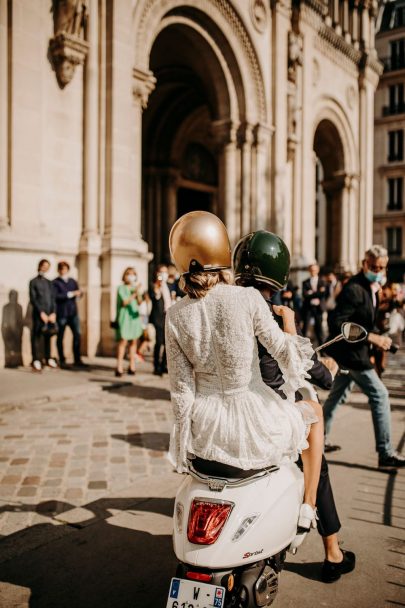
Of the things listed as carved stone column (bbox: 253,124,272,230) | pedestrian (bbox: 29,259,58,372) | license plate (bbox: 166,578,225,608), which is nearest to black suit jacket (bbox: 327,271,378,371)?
license plate (bbox: 166,578,225,608)

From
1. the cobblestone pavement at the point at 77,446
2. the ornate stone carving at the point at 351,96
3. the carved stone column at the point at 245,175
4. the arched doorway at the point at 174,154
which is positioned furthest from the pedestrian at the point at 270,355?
the ornate stone carving at the point at 351,96

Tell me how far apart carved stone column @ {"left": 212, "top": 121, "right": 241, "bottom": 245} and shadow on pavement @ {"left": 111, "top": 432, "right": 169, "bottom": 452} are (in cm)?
1145

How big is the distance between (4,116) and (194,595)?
9902 mm

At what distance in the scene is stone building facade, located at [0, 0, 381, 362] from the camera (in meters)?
10.6

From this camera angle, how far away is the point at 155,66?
19.1 metres

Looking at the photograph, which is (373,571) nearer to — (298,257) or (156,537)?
(156,537)

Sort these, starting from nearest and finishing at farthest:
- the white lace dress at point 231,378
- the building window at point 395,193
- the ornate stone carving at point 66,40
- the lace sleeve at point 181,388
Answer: the white lace dress at point 231,378 → the lace sleeve at point 181,388 → the ornate stone carving at point 66,40 → the building window at point 395,193

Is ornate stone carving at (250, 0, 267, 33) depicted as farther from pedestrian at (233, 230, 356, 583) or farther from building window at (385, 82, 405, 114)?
building window at (385, 82, 405, 114)

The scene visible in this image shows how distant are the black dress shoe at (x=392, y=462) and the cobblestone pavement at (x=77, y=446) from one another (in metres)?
1.82

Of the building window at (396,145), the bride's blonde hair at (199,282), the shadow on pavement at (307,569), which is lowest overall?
the shadow on pavement at (307,569)

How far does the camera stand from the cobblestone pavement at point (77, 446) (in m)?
4.37

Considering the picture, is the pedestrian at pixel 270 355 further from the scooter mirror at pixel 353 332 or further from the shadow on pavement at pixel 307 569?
the scooter mirror at pixel 353 332

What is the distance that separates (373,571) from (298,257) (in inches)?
649

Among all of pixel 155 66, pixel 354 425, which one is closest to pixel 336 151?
pixel 155 66
